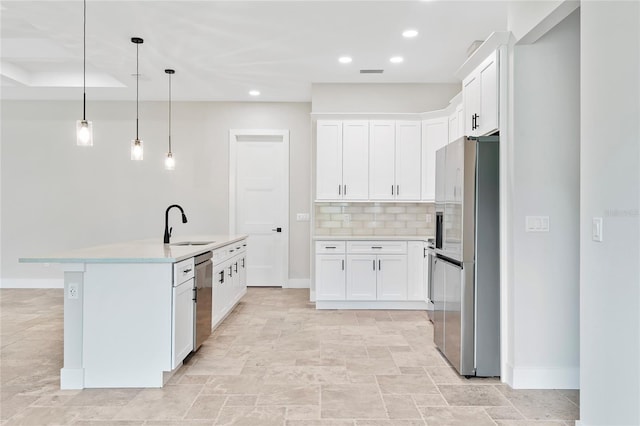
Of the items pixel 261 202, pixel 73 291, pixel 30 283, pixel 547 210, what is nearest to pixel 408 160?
pixel 261 202

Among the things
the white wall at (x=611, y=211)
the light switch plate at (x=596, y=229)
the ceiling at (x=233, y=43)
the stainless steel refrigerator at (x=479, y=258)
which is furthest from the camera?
the ceiling at (x=233, y=43)

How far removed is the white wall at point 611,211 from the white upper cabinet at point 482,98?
88 centimetres

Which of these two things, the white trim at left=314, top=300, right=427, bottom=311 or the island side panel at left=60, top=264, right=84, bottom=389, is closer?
the island side panel at left=60, top=264, right=84, bottom=389

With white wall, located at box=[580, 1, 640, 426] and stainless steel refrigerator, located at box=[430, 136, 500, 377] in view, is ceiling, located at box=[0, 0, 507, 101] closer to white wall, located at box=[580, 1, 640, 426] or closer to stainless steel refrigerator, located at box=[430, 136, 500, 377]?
stainless steel refrigerator, located at box=[430, 136, 500, 377]

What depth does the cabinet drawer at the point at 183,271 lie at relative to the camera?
9.60 feet

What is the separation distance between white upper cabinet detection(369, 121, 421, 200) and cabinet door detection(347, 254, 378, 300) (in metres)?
0.90

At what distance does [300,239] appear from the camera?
653 centimetres

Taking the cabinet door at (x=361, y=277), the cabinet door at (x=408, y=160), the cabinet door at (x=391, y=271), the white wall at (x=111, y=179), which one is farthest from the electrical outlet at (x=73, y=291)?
the cabinet door at (x=408, y=160)

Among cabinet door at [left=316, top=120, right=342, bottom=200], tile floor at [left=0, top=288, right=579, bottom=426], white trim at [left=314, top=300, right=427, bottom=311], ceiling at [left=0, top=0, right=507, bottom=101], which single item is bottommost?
tile floor at [left=0, top=288, right=579, bottom=426]

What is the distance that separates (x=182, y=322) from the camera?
3.07m

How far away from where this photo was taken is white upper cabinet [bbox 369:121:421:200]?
5473 millimetres

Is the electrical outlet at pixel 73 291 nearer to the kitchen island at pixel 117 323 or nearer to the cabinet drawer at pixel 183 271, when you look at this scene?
the kitchen island at pixel 117 323

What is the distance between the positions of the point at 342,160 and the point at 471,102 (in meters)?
2.17

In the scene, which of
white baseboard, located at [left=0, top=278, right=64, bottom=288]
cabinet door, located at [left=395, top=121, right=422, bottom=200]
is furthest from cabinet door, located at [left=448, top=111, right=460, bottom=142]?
white baseboard, located at [left=0, top=278, right=64, bottom=288]
